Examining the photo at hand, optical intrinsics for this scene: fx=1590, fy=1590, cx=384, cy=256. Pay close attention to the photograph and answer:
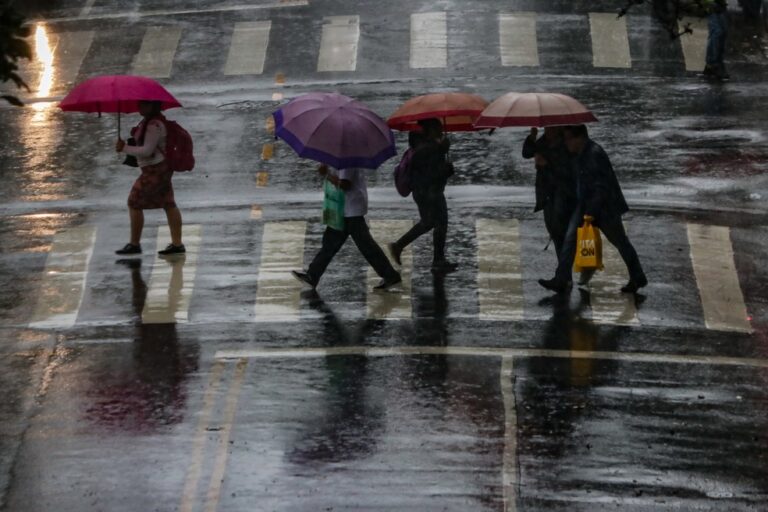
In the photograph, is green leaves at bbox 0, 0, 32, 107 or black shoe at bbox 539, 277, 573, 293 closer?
green leaves at bbox 0, 0, 32, 107

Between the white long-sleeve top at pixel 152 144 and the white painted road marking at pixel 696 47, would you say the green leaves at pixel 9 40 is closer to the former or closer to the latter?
the white long-sleeve top at pixel 152 144

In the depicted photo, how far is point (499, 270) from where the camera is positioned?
1614 centimetres

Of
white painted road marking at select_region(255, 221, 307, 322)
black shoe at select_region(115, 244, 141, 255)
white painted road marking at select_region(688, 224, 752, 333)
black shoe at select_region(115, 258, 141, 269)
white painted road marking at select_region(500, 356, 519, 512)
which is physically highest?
white painted road marking at select_region(500, 356, 519, 512)

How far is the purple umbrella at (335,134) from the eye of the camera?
14.7m

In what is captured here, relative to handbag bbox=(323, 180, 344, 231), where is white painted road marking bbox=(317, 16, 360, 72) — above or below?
below

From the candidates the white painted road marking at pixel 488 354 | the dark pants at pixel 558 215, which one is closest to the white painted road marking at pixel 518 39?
the dark pants at pixel 558 215

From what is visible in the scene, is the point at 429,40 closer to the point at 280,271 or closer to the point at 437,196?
the point at 437,196

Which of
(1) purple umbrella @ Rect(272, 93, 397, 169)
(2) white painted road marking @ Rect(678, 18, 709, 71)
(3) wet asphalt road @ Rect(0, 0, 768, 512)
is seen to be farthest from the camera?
(2) white painted road marking @ Rect(678, 18, 709, 71)

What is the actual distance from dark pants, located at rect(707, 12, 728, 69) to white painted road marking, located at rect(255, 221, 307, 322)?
→ 7.74 m

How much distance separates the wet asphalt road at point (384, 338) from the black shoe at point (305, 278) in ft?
0.59

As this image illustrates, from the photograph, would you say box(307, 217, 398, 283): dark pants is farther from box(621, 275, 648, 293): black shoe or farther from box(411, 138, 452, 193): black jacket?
box(621, 275, 648, 293): black shoe

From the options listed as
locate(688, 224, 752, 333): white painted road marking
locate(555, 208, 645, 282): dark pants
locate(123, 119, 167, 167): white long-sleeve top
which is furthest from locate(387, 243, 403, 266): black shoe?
locate(688, 224, 752, 333): white painted road marking

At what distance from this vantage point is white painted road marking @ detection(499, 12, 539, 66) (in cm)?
2330

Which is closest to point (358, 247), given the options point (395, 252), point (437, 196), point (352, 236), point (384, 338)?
point (352, 236)
